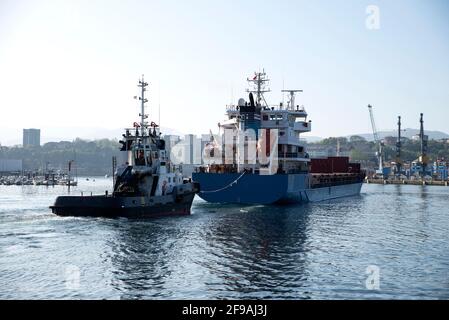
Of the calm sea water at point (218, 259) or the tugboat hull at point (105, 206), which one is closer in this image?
the calm sea water at point (218, 259)

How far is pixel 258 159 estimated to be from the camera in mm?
59562

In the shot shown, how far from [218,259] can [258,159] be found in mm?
33955

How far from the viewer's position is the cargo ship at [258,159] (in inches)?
2261

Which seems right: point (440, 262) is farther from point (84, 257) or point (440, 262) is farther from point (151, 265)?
point (84, 257)

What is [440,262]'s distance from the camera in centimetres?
2686

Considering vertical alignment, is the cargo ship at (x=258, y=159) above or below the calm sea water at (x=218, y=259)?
above

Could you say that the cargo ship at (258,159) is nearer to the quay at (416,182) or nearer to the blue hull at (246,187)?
the blue hull at (246,187)

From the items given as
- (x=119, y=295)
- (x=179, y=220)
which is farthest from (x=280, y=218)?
(x=119, y=295)

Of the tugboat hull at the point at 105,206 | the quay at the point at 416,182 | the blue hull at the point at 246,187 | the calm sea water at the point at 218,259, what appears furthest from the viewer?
the quay at the point at 416,182

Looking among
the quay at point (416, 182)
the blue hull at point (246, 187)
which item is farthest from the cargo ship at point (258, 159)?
the quay at point (416, 182)

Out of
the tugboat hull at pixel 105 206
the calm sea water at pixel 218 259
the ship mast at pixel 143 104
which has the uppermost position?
the ship mast at pixel 143 104

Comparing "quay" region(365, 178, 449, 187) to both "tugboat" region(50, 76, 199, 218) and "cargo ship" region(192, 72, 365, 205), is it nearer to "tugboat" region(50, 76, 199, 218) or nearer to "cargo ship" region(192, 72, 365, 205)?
"cargo ship" region(192, 72, 365, 205)

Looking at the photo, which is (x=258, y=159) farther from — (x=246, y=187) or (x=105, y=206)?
(x=105, y=206)

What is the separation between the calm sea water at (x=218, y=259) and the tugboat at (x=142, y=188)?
1943mm
